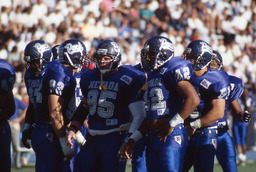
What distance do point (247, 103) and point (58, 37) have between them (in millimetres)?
4798

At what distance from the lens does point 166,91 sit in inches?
182

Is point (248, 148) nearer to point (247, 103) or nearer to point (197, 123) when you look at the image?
point (247, 103)

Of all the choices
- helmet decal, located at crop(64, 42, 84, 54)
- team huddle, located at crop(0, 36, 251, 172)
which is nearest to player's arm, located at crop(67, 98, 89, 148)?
team huddle, located at crop(0, 36, 251, 172)

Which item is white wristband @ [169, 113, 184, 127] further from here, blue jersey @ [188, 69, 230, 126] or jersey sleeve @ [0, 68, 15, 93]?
jersey sleeve @ [0, 68, 15, 93]

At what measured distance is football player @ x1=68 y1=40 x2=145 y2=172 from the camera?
15.0 ft

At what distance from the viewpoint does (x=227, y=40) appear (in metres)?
15.4

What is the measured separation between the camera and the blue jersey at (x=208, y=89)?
5348 mm

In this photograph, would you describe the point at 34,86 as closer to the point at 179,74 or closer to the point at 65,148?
the point at 65,148

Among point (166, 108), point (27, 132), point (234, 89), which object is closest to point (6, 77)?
point (27, 132)

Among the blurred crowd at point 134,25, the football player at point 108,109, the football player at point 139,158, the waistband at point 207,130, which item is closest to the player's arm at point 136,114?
the football player at point 108,109

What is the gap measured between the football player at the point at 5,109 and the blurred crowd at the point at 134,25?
19.0ft

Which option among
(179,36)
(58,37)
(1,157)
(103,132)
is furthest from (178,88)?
(179,36)

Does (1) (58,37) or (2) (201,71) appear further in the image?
(1) (58,37)

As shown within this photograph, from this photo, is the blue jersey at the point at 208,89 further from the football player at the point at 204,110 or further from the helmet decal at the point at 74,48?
the helmet decal at the point at 74,48
